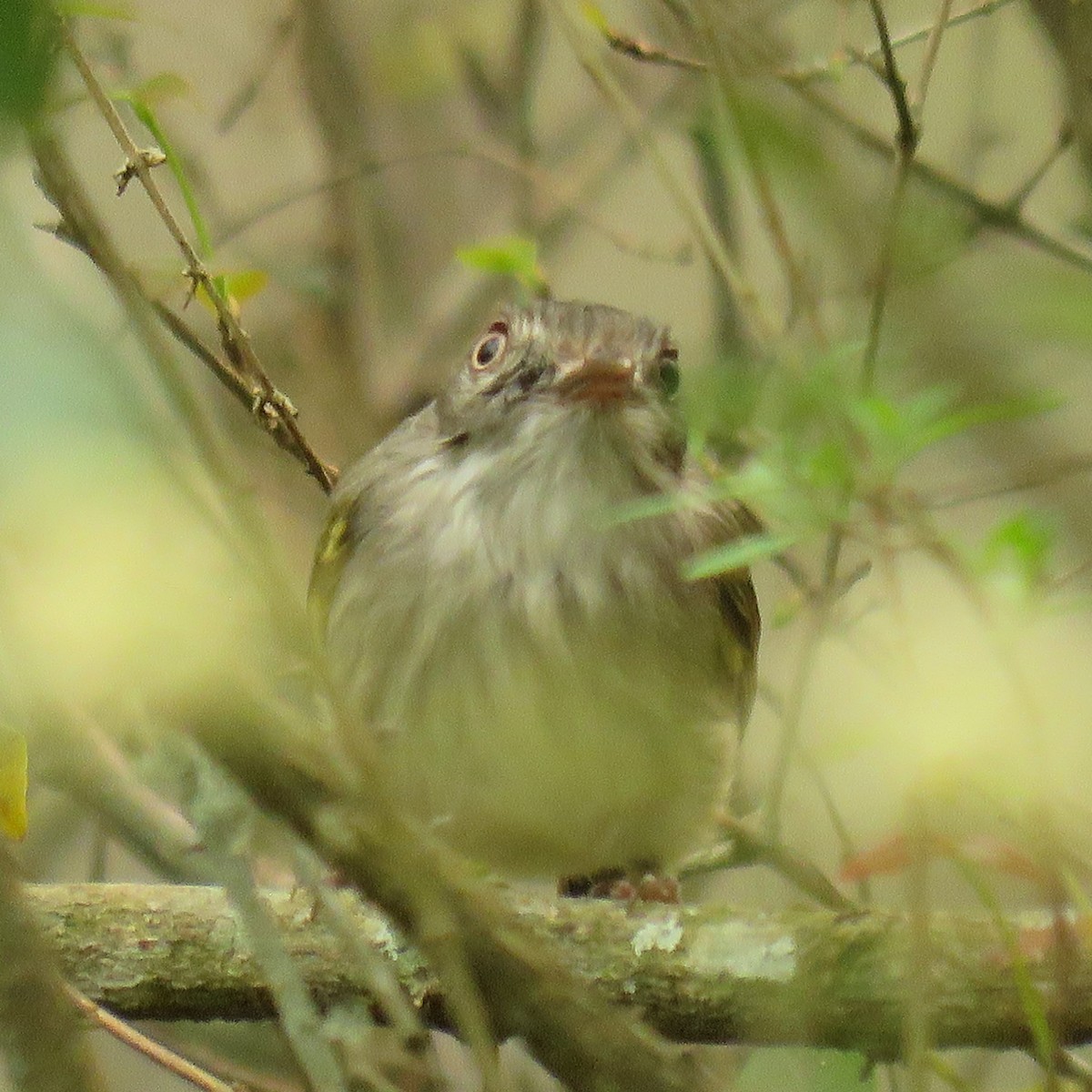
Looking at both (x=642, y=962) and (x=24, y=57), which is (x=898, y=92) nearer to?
(x=642, y=962)

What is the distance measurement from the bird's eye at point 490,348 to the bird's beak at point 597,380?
0.20m

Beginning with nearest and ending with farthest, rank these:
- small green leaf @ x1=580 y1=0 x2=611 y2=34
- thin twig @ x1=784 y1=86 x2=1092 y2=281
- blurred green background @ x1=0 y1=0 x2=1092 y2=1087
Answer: blurred green background @ x1=0 y1=0 x2=1092 y2=1087 < thin twig @ x1=784 y1=86 x2=1092 y2=281 < small green leaf @ x1=580 y1=0 x2=611 y2=34

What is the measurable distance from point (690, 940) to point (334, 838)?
5.45 feet

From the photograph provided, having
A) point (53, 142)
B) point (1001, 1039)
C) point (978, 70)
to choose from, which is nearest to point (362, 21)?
point (978, 70)

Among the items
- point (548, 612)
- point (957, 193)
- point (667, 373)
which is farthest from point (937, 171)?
point (548, 612)

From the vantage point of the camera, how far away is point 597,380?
2.85m

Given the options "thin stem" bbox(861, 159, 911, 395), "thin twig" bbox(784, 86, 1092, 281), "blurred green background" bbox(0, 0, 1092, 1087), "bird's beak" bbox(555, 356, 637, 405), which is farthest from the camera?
"bird's beak" bbox(555, 356, 637, 405)

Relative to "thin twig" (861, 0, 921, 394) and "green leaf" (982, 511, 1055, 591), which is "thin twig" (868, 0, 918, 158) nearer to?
"thin twig" (861, 0, 921, 394)

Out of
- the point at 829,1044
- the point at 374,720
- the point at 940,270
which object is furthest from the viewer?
the point at 374,720

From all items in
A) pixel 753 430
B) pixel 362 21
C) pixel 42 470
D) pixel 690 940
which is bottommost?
pixel 690 940

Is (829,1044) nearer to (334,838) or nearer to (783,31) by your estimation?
(334,838)

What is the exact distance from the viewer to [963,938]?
2475mm

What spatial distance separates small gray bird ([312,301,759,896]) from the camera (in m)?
2.91

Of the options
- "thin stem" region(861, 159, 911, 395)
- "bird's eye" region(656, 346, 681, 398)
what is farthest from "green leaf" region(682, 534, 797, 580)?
"bird's eye" region(656, 346, 681, 398)
